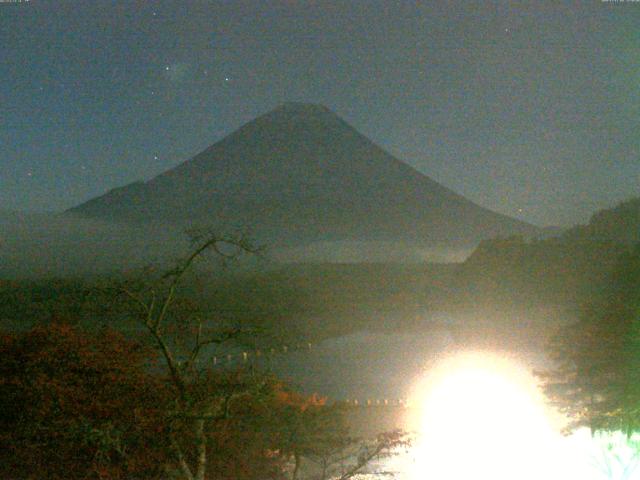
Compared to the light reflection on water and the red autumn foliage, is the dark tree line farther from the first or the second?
the red autumn foliage

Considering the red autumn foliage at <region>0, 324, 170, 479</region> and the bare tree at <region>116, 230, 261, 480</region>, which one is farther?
the red autumn foliage at <region>0, 324, 170, 479</region>

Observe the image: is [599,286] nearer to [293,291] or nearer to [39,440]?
[293,291]

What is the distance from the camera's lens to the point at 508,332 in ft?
41.7

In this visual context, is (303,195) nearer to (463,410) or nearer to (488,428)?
(463,410)

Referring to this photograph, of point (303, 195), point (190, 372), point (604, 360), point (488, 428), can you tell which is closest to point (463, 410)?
point (488, 428)

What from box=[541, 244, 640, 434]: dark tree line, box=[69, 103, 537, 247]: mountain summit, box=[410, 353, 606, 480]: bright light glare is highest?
box=[69, 103, 537, 247]: mountain summit

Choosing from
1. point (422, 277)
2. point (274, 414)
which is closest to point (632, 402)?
point (274, 414)

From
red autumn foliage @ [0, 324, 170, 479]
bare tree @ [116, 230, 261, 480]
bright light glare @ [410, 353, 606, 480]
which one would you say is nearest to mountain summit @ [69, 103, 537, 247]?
bright light glare @ [410, 353, 606, 480]

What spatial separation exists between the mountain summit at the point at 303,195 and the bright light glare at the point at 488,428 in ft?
25.7

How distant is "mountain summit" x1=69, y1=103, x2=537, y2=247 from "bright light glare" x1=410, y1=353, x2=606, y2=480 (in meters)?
7.82

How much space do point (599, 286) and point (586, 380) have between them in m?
3.95

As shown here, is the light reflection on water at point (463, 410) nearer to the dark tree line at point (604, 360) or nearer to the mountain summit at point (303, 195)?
the dark tree line at point (604, 360)

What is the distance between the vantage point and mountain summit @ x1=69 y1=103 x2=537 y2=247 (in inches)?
721

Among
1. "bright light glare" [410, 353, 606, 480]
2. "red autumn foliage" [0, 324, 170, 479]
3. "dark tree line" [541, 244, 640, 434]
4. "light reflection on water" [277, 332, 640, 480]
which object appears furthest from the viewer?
"dark tree line" [541, 244, 640, 434]
